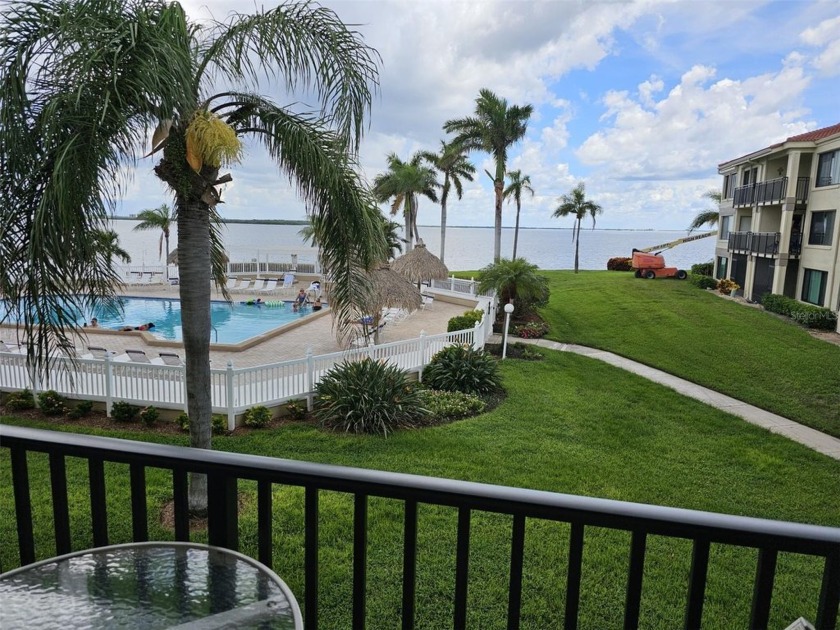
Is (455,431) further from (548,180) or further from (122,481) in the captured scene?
(548,180)

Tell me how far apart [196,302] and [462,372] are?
7732 millimetres

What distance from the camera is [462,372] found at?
1259 centimetres

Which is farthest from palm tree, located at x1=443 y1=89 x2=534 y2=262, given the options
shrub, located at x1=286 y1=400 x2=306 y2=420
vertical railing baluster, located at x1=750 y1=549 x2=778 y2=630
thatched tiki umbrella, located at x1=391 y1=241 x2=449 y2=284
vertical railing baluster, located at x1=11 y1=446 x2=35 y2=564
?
vertical railing baluster, located at x1=750 y1=549 x2=778 y2=630

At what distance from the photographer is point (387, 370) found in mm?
10961

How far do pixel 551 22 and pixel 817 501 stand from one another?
972 cm

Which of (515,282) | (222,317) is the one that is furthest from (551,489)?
(222,317)

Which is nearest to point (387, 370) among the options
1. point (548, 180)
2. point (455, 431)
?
point (455, 431)

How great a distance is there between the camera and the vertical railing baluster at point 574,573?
1.56 m

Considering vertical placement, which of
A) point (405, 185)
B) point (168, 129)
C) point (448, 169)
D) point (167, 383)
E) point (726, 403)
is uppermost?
point (448, 169)

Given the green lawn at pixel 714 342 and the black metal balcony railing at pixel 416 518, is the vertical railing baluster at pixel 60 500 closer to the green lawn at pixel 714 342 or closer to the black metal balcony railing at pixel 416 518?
the black metal balcony railing at pixel 416 518

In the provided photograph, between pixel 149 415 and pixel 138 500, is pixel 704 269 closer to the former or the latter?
pixel 149 415

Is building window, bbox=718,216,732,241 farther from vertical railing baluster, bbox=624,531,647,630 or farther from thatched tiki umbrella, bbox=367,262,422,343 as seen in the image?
vertical railing baluster, bbox=624,531,647,630

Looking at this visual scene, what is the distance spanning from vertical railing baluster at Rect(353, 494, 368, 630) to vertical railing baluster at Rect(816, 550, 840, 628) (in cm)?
121

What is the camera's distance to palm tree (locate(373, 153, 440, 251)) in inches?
1260
